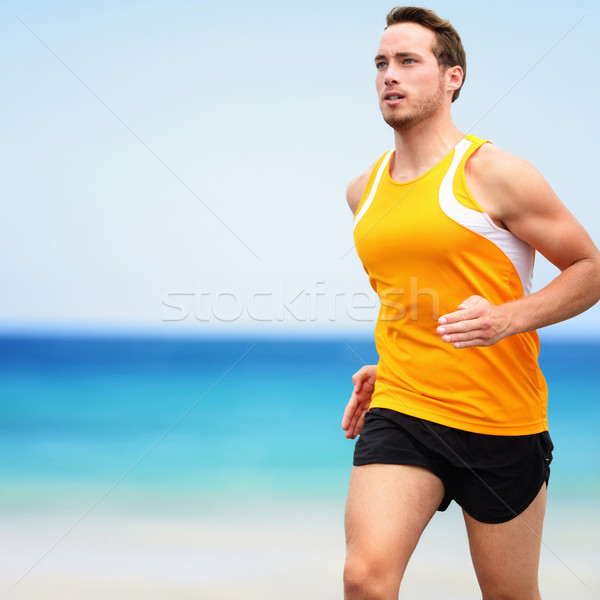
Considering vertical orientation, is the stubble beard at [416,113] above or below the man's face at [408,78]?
below

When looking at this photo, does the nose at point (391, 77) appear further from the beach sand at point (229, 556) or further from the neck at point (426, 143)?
the beach sand at point (229, 556)

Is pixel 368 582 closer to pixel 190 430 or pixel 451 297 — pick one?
pixel 451 297

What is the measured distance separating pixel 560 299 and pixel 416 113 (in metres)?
0.68

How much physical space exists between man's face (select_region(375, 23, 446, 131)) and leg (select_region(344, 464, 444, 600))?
1002 mm

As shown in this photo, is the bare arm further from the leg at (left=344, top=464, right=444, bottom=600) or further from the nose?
the leg at (left=344, top=464, right=444, bottom=600)

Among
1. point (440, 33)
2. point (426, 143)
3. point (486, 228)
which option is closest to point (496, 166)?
point (486, 228)

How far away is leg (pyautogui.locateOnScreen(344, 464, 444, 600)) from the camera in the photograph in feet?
6.59

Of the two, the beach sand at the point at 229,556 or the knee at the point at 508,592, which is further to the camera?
the beach sand at the point at 229,556

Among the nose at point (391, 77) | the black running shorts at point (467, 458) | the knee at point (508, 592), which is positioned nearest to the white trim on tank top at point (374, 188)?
the nose at point (391, 77)

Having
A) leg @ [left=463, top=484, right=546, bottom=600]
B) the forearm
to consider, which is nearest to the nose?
the forearm

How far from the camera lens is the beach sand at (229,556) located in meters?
3.73

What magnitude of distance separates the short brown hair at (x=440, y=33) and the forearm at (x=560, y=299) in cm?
75

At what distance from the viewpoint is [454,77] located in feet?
8.21

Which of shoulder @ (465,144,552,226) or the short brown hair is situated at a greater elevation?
the short brown hair
